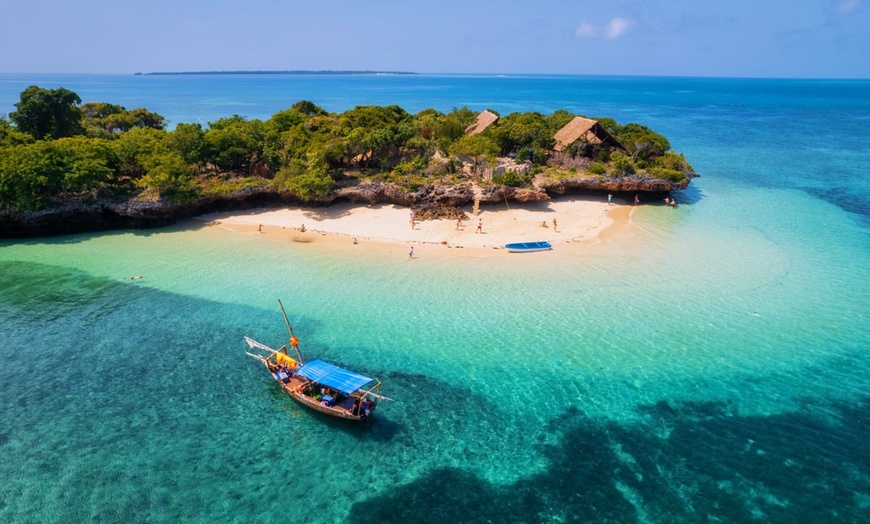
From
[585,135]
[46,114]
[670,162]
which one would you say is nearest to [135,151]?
[46,114]

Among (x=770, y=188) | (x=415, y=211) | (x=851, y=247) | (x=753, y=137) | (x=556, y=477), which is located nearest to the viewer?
(x=556, y=477)

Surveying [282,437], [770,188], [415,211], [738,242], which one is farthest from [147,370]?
[770,188]

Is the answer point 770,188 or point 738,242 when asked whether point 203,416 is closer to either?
point 738,242

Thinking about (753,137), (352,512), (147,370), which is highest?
(753,137)

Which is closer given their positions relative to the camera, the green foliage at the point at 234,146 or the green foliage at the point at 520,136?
the green foliage at the point at 234,146

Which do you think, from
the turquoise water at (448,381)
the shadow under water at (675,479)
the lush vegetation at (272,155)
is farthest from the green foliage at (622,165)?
the shadow under water at (675,479)

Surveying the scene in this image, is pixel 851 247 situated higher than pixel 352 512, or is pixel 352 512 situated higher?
pixel 851 247

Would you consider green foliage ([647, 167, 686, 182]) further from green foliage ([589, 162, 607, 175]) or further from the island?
green foliage ([589, 162, 607, 175])

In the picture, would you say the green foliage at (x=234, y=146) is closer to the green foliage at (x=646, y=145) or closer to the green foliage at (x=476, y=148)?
the green foliage at (x=476, y=148)
